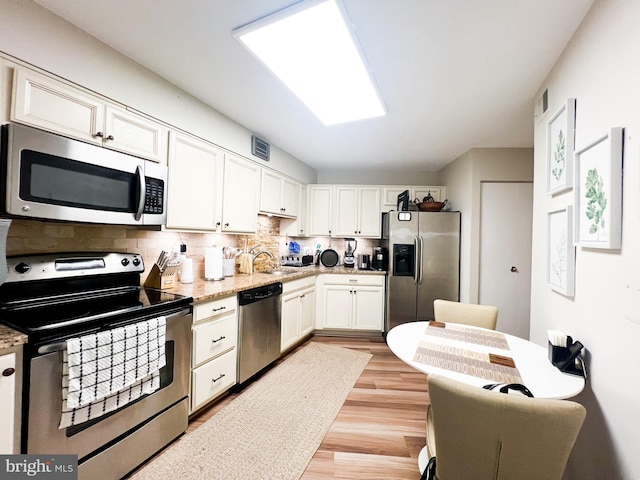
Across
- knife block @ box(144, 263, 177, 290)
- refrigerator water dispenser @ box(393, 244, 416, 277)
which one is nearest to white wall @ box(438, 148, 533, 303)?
refrigerator water dispenser @ box(393, 244, 416, 277)

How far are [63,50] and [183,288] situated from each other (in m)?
1.57

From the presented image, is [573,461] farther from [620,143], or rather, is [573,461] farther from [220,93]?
[220,93]

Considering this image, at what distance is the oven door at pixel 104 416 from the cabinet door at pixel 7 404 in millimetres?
48

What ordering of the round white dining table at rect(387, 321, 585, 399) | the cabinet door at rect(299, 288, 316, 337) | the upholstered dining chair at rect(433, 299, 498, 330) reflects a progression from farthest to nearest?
the cabinet door at rect(299, 288, 316, 337) < the upholstered dining chair at rect(433, 299, 498, 330) < the round white dining table at rect(387, 321, 585, 399)

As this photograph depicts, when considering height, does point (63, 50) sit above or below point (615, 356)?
above

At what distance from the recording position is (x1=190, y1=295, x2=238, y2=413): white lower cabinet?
2.00m

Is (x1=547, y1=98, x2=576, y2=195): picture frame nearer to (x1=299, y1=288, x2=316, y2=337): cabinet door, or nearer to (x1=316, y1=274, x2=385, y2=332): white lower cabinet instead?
(x1=316, y1=274, x2=385, y2=332): white lower cabinet

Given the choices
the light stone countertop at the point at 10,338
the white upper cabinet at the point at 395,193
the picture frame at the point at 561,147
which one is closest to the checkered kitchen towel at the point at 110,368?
the light stone countertop at the point at 10,338

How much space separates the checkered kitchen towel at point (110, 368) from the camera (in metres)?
1.25

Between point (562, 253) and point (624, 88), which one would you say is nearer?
point (624, 88)

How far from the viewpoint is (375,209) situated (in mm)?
4465

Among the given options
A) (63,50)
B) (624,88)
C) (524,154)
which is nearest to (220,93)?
(63,50)

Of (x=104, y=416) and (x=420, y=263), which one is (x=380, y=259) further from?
(x=104, y=416)

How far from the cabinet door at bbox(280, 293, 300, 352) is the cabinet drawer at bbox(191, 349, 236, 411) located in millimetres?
810
